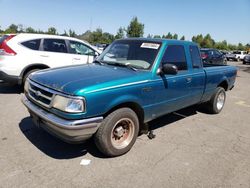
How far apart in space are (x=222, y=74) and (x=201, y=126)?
1645mm

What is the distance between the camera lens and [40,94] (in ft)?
11.6

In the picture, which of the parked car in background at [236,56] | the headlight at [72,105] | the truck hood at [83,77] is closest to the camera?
the headlight at [72,105]

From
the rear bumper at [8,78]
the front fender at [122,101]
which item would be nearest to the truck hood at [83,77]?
the front fender at [122,101]

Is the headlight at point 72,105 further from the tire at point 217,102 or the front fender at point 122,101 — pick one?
the tire at point 217,102

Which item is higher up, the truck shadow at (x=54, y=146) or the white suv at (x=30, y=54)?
the white suv at (x=30, y=54)

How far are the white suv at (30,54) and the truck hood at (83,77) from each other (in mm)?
2391

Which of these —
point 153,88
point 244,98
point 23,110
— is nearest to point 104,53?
point 153,88

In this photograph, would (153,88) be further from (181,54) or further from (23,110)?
(23,110)

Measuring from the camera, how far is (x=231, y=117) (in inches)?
→ 248

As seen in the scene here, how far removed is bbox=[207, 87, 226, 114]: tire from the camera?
617 cm

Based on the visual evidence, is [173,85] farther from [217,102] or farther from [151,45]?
[217,102]

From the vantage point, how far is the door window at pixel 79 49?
26.5 feet

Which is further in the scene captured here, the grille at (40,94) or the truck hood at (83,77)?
the grille at (40,94)

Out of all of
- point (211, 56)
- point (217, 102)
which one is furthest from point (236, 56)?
point (217, 102)
